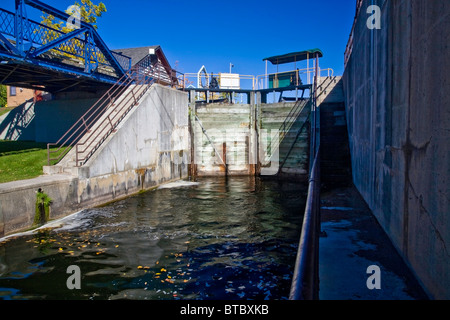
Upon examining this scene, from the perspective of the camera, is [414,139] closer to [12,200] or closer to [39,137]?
[12,200]

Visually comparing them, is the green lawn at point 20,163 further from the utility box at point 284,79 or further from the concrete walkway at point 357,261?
the utility box at point 284,79

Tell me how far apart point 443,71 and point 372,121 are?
4671 millimetres

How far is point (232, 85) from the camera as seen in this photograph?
2459 centimetres

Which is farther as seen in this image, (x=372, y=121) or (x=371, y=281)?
(x=372, y=121)

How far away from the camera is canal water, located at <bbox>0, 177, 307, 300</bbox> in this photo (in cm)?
586

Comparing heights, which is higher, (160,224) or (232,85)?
(232,85)

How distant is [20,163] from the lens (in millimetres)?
12836

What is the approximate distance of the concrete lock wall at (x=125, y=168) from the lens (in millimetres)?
9188

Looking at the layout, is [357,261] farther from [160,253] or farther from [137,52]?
[137,52]

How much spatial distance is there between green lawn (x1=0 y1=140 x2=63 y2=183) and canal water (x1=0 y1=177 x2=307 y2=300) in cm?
226

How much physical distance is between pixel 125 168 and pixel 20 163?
385cm

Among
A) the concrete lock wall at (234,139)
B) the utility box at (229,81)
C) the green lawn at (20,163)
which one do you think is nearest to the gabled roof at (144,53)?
the utility box at (229,81)

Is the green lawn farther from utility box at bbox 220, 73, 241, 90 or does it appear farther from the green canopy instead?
the green canopy
